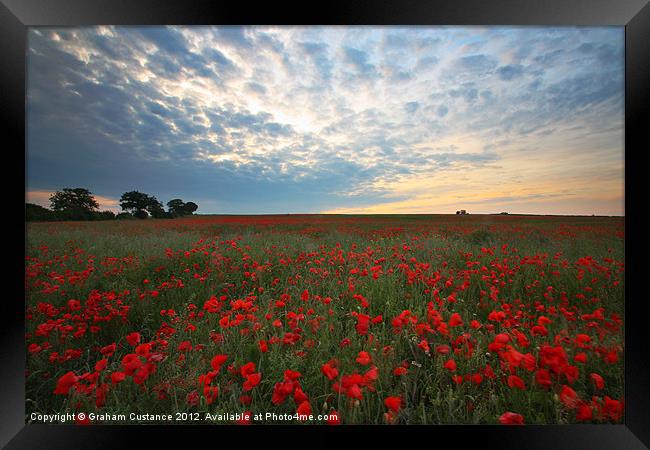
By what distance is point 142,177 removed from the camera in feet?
7.43

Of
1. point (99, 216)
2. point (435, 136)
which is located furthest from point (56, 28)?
point (435, 136)

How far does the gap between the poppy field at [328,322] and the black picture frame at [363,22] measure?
9 centimetres

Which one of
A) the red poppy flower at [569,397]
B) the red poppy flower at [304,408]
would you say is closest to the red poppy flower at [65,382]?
the red poppy flower at [304,408]

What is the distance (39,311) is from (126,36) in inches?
88.8

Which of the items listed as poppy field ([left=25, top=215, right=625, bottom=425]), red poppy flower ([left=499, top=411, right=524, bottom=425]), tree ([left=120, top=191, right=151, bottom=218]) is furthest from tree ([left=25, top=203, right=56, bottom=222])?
red poppy flower ([left=499, top=411, right=524, bottom=425])

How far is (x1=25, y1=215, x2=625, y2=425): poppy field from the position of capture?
55.6 inches

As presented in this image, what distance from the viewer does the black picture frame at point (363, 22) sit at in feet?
5.54

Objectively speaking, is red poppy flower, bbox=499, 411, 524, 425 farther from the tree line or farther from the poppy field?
the tree line

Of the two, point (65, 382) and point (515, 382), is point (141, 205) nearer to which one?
point (65, 382)

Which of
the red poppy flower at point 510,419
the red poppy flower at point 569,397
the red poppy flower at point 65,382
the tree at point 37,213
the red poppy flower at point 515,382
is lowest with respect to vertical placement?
the red poppy flower at point 510,419

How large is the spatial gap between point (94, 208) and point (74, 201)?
0.50 feet

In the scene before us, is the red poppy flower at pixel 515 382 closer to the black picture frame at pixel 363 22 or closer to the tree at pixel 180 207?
the black picture frame at pixel 363 22

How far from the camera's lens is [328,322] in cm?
181

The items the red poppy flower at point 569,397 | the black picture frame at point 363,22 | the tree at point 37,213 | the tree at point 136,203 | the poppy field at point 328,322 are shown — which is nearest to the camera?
the red poppy flower at point 569,397
